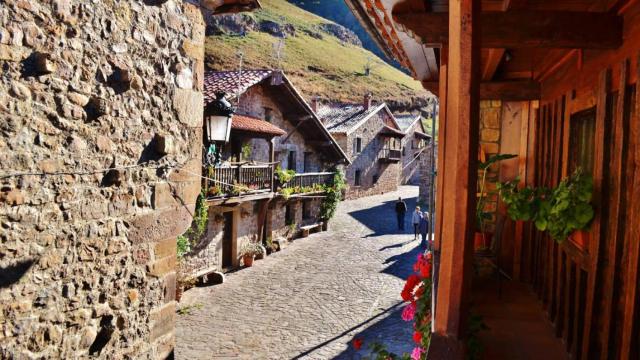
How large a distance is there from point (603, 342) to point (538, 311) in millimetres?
1735

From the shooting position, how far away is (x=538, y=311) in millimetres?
4172

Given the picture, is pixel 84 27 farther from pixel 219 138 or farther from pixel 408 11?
pixel 219 138

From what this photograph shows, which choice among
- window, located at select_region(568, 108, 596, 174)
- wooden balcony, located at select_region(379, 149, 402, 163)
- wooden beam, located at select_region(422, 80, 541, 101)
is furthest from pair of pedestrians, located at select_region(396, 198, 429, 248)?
window, located at select_region(568, 108, 596, 174)

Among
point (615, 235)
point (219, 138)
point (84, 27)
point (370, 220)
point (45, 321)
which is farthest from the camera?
point (370, 220)

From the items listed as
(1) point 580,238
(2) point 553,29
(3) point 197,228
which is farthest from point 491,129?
(3) point 197,228

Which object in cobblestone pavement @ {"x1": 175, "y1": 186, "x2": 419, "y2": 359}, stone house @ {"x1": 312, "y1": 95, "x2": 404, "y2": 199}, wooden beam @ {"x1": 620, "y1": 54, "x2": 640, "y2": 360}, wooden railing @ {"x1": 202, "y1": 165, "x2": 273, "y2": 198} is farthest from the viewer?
stone house @ {"x1": 312, "y1": 95, "x2": 404, "y2": 199}

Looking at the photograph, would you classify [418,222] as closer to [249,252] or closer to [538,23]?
[249,252]

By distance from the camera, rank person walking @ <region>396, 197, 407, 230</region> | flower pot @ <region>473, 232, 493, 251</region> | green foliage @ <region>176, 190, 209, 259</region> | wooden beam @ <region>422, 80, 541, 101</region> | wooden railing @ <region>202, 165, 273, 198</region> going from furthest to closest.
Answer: person walking @ <region>396, 197, 407, 230</region> → wooden railing @ <region>202, 165, 273, 198</region> → green foliage @ <region>176, 190, 209, 259</region> → flower pot @ <region>473, 232, 493, 251</region> → wooden beam @ <region>422, 80, 541, 101</region>

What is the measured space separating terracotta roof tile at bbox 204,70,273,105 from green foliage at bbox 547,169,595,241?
11576 millimetres

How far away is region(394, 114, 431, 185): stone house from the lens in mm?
38656

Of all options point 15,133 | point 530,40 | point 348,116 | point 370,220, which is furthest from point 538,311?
point 348,116

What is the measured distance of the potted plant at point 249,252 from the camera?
14969 millimetres

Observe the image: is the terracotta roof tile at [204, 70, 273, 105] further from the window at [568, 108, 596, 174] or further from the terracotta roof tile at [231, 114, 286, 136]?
the window at [568, 108, 596, 174]

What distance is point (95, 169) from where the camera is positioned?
3.82m
